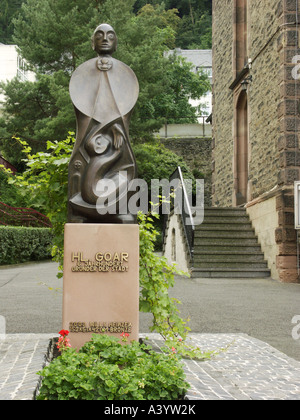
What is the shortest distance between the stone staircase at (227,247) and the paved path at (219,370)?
6.46 meters

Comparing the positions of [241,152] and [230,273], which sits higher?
[241,152]

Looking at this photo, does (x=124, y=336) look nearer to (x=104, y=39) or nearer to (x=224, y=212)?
(x=104, y=39)

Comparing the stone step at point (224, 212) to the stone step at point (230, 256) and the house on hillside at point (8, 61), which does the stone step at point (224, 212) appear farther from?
the house on hillside at point (8, 61)

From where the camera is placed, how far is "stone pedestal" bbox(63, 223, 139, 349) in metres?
4.21

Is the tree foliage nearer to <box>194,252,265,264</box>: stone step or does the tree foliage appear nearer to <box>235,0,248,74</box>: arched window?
<box>235,0,248,74</box>: arched window

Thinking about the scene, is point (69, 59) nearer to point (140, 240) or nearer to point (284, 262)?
point (284, 262)

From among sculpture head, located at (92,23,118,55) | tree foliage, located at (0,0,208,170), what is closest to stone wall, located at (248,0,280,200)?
tree foliage, located at (0,0,208,170)

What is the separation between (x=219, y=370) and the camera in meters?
4.05

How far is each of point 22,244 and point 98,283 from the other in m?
13.3

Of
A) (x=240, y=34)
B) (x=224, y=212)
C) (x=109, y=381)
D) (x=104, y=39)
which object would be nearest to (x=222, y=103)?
(x=240, y=34)

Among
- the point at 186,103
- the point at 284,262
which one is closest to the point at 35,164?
the point at 284,262

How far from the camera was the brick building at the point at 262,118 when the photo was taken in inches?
432

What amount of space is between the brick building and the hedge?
648cm

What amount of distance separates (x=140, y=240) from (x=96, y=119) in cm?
118
